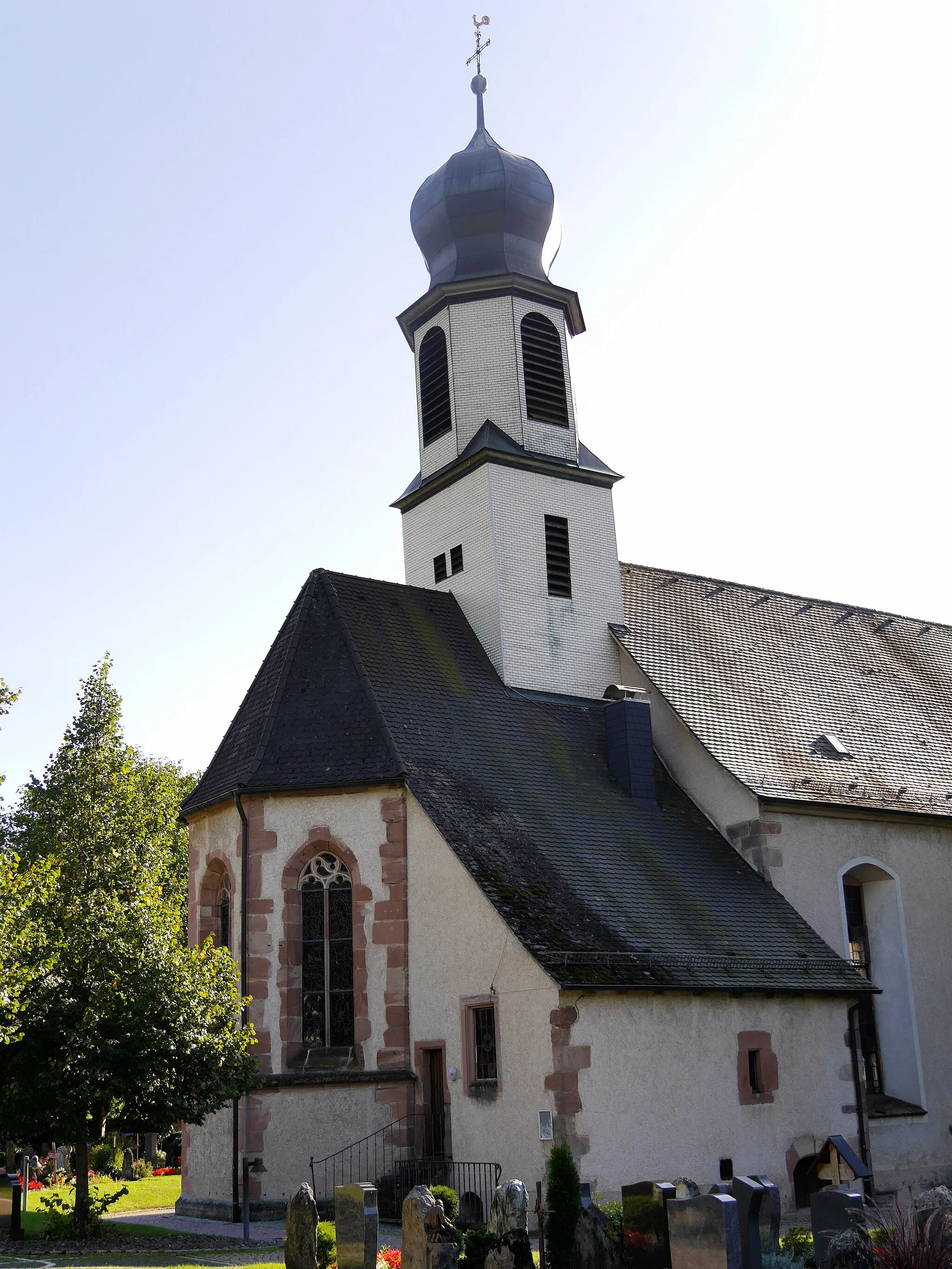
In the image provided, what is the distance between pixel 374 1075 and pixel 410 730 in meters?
5.04

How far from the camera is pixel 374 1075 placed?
1727 centimetres

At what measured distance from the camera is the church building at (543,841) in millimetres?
16609

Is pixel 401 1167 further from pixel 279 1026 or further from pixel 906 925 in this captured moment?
pixel 906 925

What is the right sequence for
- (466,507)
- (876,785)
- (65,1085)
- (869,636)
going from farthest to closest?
(869,636) < (466,507) < (876,785) < (65,1085)

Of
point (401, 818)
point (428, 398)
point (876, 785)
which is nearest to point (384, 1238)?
point (401, 818)

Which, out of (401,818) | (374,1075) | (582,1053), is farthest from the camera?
(401,818)

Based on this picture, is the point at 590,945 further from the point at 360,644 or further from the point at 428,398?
the point at 428,398

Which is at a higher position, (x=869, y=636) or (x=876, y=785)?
(x=869, y=636)

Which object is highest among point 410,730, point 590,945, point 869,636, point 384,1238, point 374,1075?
point 869,636

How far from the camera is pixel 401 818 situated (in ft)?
60.8

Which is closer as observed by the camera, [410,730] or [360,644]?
[410,730]

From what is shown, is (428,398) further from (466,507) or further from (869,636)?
(869,636)

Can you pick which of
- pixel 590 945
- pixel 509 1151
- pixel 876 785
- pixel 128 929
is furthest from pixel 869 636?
pixel 128 929

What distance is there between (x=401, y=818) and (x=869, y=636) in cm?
1402
